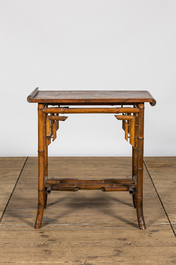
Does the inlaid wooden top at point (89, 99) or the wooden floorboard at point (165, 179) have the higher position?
the inlaid wooden top at point (89, 99)

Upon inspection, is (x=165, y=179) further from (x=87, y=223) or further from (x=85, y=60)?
(x=85, y=60)

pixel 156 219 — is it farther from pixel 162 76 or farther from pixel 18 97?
pixel 18 97

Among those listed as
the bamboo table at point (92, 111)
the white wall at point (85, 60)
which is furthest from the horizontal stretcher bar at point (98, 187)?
the white wall at point (85, 60)

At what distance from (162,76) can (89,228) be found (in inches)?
97.4

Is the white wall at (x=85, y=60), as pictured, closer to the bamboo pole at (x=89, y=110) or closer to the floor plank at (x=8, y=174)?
the floor plank at (x=8, y=174)

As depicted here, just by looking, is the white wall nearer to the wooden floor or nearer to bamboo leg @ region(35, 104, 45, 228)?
the wooden floor

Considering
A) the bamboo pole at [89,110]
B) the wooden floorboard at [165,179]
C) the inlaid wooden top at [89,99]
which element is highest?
the inlaid wooden top at [89,99]

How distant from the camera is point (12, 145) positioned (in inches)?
203

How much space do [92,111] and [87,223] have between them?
919mm

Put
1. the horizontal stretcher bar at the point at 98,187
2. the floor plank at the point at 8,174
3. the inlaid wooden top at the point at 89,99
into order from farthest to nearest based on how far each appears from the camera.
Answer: the floor plank at the point at 8,174 → the horizontal stretcher bar at the point at 98,187 → the inlaid wooden top at the point at 89,99

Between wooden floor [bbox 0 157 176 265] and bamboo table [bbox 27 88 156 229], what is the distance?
169 millimetres

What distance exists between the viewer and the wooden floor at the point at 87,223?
2701 mm

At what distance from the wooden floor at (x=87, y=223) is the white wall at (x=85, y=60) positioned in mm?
712

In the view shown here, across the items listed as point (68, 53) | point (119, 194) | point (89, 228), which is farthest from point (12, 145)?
point (89, 228)
